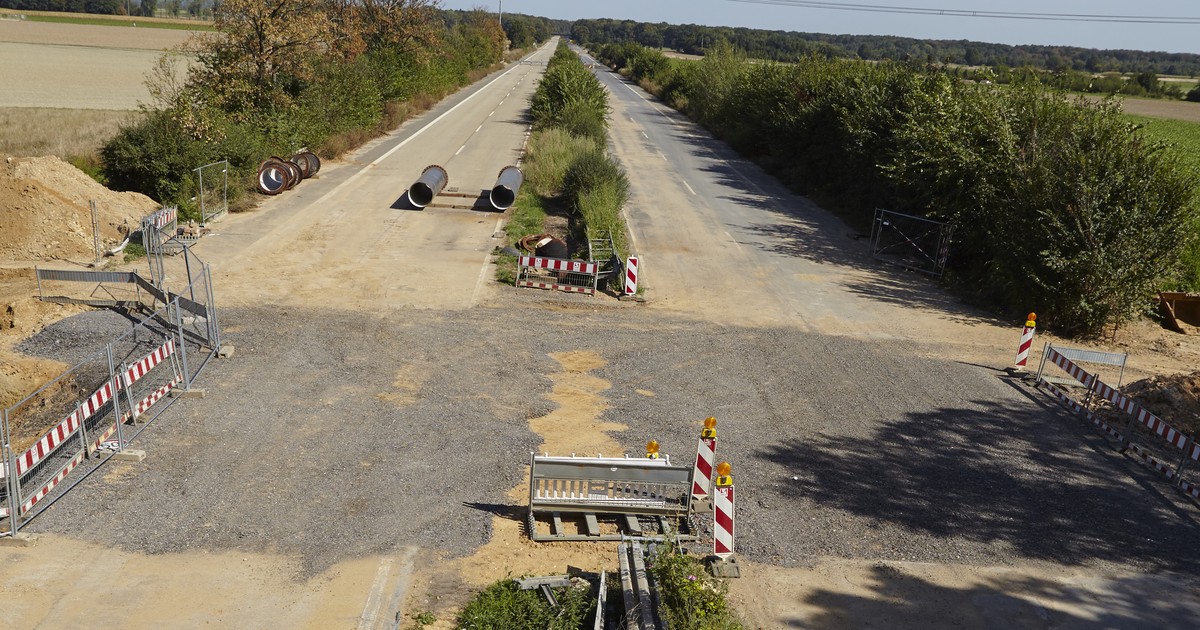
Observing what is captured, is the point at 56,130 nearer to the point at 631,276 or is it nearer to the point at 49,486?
the point at 631,276

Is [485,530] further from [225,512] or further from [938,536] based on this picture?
[938,536]

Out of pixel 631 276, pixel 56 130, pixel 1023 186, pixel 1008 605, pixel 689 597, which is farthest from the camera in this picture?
pixel 56 130

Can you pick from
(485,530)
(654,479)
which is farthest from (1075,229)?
(485,530)

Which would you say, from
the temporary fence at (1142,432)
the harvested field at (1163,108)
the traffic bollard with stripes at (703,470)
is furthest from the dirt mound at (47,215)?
the harvested field at (1163,108)

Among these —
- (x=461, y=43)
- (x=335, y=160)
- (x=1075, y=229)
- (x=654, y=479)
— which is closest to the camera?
(x=654, y=479)

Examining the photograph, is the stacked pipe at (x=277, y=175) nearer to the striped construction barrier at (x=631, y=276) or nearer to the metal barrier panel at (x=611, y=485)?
the striped construction barrier at (x=631, y=276)

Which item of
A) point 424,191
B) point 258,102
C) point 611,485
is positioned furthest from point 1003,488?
point 258,102
